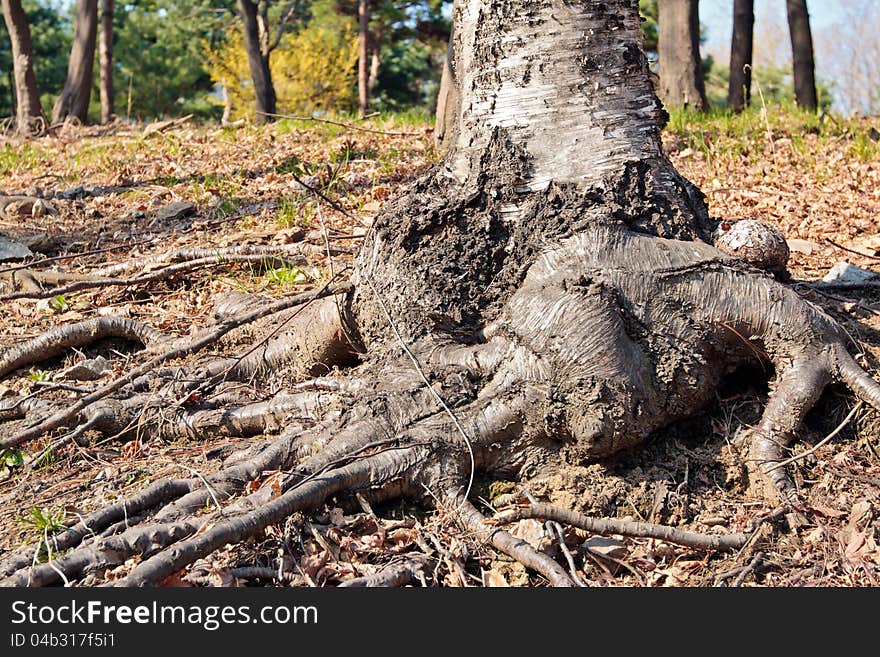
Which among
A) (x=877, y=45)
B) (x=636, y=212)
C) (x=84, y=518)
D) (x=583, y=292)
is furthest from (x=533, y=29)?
(x=877, y=45)

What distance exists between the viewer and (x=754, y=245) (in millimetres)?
3514

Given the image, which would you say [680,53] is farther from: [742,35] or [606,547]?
[606,547]

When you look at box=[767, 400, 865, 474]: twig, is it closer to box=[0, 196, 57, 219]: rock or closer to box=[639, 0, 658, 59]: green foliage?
box=[0, 196, 57, 219]: rock

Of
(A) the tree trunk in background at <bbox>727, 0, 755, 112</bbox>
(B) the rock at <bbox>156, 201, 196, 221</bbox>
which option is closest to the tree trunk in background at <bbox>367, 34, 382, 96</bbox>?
(A) the tree trunk in background at <bbox>727, 0, 755, 112</bbox>

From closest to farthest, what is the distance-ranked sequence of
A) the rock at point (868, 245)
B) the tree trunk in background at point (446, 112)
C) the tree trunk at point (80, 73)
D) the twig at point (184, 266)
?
the twig at point (184, 266), the rock at point (868, 245), the tree trunk in background at point (446, 112), the tree trunk at point (80, 73)

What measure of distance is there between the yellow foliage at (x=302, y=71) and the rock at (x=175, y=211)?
2119cm

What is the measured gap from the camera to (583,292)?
3.16 m

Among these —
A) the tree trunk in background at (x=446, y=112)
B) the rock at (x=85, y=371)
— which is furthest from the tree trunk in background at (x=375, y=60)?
the rock at (x=85, y=371)

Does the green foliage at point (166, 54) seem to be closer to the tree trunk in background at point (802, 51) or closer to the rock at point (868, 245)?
the tree trunk in background at point (802, 51)

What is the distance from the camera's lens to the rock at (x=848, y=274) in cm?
433

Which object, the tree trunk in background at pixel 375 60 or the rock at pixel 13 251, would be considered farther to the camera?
the tree trunk in background at pixel 375 60

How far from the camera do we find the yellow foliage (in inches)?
1070

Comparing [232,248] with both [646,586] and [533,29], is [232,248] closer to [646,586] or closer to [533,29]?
[533,29]

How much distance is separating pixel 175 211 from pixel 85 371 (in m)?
2.75
